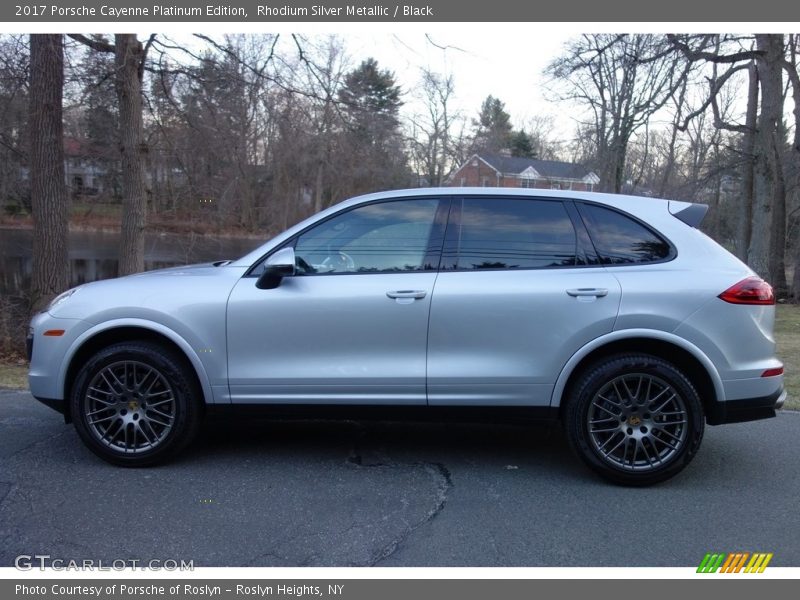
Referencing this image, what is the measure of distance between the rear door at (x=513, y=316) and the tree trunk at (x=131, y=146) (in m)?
8.13

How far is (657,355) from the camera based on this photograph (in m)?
4.27

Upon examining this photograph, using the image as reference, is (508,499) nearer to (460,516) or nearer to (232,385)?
(460,516)

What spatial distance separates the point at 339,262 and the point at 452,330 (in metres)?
0.89

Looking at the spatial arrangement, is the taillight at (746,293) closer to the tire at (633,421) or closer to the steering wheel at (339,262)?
the tire at (633,421)

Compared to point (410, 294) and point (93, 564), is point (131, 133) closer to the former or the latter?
point (410, 294)

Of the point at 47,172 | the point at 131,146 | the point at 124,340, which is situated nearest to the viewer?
the point at 124,340

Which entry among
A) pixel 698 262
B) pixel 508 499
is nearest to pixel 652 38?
pixel 698 262

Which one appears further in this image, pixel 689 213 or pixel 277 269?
pixel 689 213

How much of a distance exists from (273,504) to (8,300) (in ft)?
29.3

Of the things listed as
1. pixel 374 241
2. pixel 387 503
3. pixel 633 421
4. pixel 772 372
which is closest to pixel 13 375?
pixel 374 241

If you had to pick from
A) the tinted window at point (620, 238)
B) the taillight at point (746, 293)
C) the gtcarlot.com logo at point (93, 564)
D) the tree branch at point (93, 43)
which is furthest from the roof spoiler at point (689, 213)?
the tree branch at point (93, 43)

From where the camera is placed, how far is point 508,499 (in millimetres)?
4023

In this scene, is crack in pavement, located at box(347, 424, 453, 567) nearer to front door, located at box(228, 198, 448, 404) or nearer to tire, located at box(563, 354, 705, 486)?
front door, located at box(228, 198, 448, 404)

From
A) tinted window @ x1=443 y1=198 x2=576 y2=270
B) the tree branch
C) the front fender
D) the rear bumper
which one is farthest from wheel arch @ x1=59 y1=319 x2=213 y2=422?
the tree branch
